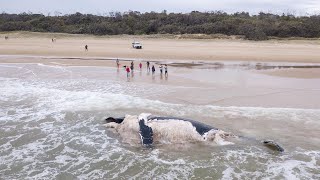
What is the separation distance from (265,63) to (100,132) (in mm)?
22811

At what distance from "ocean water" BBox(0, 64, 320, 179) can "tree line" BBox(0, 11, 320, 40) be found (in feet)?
118

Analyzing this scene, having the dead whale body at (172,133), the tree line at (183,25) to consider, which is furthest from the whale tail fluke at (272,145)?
the tree line at (183,25)

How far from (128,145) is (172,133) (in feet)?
4.62

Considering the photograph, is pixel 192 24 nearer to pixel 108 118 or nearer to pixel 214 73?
pixel 214 73

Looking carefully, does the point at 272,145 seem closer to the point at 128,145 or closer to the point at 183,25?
the point at 128,145

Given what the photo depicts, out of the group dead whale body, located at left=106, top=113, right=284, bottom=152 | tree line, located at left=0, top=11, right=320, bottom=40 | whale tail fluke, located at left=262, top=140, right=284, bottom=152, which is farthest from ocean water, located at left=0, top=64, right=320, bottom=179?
tree line, located at left=0, top=11, right=320, bottom=40

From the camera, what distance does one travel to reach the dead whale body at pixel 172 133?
11.9 m

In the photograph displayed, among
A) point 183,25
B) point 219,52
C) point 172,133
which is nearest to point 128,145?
point 172,133

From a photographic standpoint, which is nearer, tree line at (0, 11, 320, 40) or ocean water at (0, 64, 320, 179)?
ocean water at (0, 64, 320, 179)

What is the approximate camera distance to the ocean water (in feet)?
33.5

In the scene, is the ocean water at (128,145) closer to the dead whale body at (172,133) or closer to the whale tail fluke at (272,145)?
the whale tail fluke at (272,145)

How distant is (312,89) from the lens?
21.0 m

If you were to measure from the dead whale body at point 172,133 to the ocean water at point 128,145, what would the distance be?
0.29m

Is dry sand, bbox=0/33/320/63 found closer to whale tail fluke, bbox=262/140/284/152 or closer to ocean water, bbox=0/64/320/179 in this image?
ocean water, bbox=0/64/320/179
